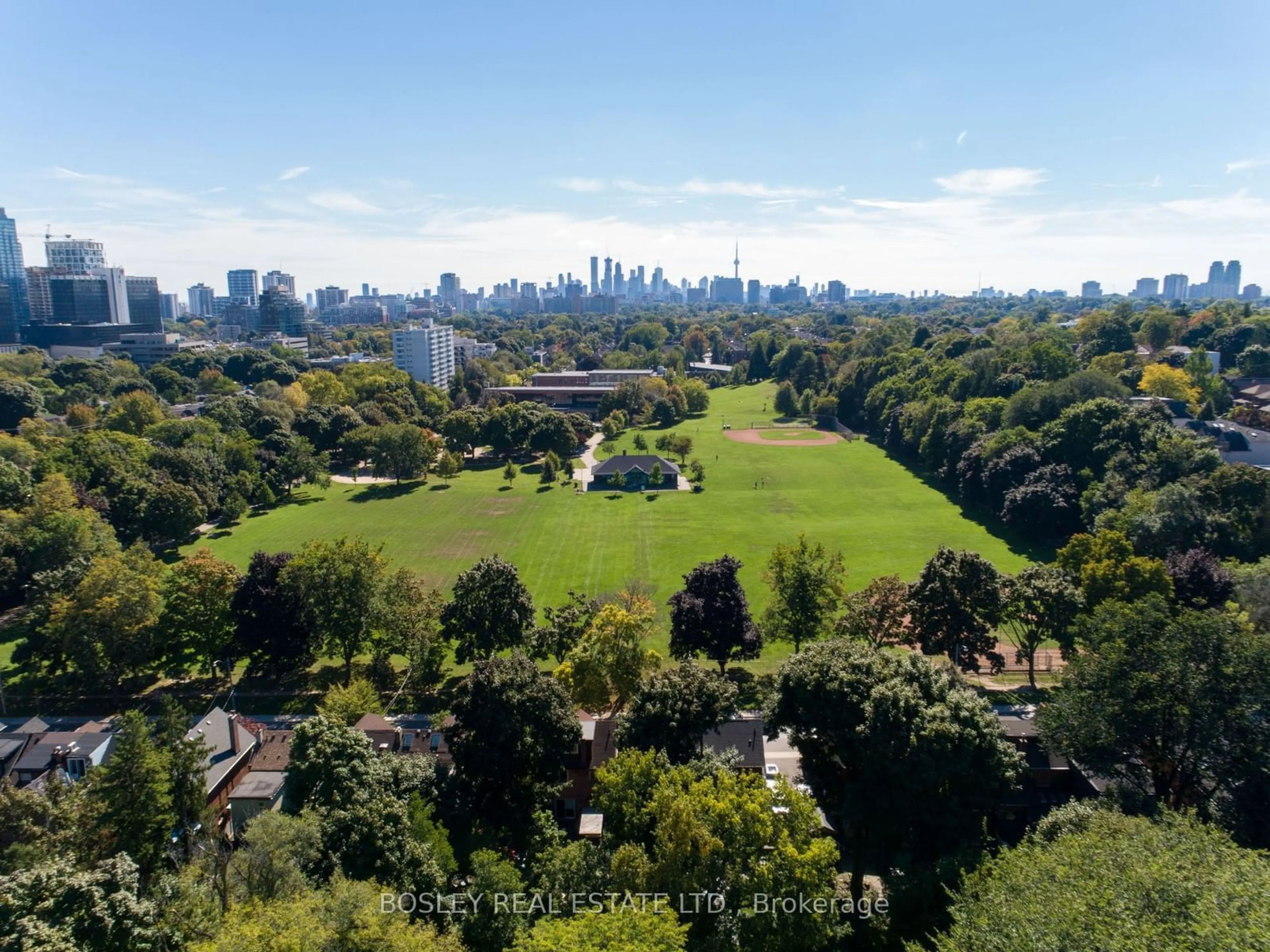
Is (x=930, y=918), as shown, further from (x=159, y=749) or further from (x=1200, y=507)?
(x=1200, y=507)

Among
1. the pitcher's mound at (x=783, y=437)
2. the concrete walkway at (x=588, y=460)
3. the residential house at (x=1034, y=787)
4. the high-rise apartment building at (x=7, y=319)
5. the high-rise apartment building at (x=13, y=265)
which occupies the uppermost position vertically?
the high-rise apartment building at (x=13, y=265)

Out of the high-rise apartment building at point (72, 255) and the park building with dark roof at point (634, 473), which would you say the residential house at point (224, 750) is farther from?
the high-rise apartment building at point (72, 255)

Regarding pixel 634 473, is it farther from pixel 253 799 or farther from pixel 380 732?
pixel 253 799

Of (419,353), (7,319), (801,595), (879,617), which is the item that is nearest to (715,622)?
(801,595)

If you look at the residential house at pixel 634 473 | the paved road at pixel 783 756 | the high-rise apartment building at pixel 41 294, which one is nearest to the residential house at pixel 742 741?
the paved road at pixel 783 756

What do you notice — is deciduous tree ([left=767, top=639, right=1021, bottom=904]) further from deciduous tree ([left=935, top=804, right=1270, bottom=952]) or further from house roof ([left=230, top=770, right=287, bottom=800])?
house roof ([left=230, top=770, right=287, bottom=800])

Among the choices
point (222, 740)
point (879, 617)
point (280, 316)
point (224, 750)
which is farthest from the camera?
point (280, 316)

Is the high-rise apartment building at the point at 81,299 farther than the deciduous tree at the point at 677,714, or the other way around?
the high-rise apartment building at the point at 81,299
